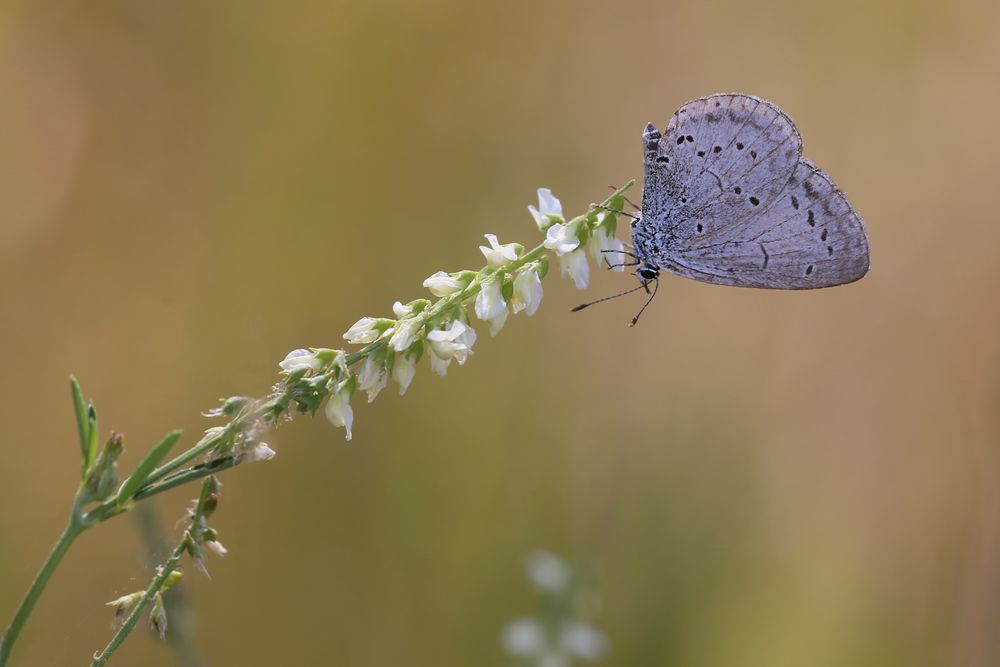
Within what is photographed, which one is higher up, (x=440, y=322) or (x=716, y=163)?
(x=716, y=163)

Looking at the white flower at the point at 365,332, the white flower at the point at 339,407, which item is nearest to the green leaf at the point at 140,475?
the white flower at the point at 339,407

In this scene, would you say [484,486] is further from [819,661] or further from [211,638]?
[819,661]

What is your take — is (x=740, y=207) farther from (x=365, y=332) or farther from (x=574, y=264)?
(x=365, y=332)

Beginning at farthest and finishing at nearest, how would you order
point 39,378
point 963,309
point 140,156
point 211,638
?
point 963,309, point 140,156, point 39,378, point 211,638

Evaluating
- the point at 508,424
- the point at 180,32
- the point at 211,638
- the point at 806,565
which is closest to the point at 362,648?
the point at 211,638

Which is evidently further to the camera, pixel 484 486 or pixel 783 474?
pixel 783 474

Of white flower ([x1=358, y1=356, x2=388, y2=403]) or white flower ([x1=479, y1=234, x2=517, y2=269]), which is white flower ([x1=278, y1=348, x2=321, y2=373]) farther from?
white flower ([x1=479, y1=234, x2=517, y2=269])

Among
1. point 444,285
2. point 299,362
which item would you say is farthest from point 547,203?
point 299,362
